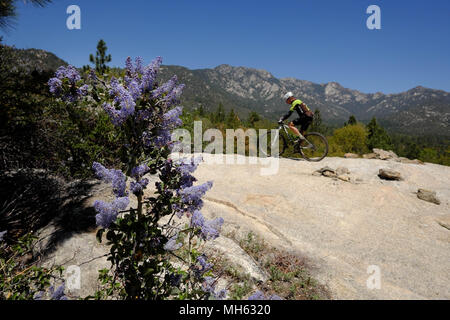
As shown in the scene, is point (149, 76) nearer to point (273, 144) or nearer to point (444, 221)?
point (444, 221)

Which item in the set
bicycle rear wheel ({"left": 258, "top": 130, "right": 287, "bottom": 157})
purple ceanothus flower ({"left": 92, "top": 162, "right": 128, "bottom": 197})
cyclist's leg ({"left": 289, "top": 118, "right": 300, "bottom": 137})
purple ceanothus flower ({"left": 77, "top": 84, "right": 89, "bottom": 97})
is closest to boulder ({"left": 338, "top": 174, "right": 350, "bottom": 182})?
cyclist's leg ({"left": 289, "top": 118, "right": 300, "bottom": 137})

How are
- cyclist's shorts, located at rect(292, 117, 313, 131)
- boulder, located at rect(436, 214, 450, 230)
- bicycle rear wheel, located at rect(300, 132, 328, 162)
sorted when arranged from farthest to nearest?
bicycle rear wheel, located at rect(300, 132, 328, 162), cyclist's shorts, located at rect(292, 117, 313, 131), boulder, located at rect(436, 214, 450, 230)

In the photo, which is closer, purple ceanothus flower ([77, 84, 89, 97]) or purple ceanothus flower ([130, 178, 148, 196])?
purple ceanothus flower ([130, 178, 148, 196])

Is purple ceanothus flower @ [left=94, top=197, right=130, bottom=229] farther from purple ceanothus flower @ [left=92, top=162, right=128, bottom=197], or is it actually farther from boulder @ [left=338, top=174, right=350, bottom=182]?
boulder @ [left=338, top=174, right=350, bottom=182]

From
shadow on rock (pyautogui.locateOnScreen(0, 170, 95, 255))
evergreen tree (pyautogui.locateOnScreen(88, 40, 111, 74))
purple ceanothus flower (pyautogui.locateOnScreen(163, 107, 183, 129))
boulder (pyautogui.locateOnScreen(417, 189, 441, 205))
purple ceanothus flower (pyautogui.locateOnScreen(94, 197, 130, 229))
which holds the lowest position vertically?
boulder (pyautogui.locateOnScreen(417, 189, 441, 205))

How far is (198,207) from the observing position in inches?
71.5

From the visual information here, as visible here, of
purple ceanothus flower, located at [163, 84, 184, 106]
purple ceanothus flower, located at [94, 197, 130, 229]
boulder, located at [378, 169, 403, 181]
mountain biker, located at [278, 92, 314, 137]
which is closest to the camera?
purple ceanothus flower, located at [94, 197, 130, 229]

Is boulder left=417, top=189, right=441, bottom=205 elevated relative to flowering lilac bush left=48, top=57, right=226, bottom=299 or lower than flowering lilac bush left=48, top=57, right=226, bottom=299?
lower

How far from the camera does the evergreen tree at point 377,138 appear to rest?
3628 cm

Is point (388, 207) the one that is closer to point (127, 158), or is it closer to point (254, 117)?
point (127, 158)

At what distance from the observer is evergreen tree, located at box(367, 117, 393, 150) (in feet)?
119

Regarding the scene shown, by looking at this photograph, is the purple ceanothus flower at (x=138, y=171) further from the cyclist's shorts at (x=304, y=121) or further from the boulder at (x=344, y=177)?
the cyclist's shorts at (x=304, y=121)

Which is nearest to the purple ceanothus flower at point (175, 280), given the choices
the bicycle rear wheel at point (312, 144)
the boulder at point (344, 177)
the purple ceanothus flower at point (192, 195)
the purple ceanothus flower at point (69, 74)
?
the purple ceanothus flower at point (192, 195)
